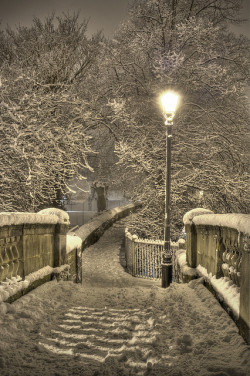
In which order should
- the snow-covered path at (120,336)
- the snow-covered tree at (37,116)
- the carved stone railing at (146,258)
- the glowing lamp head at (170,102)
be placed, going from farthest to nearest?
1. the carved stone railing at (146,258)
2. the snow-covered tree at (37,116)
3. the glowing lamp head at (170,102)
4. the snow-covered path at (120,336)

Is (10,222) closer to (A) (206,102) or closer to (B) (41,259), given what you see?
(B) (41,259)

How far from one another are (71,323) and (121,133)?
1095 centimetres

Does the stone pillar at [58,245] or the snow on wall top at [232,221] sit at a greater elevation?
the snow on wall top at [232,221]

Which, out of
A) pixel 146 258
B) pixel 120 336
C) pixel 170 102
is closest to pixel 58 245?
pixel 120 336

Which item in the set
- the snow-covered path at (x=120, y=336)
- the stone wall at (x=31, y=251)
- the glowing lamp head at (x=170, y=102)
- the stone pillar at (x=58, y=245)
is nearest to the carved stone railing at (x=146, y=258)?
the stone wall at (x=31, y=251)

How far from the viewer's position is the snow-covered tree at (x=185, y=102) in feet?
41.5

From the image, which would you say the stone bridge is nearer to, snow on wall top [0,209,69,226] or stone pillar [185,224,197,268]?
snow on wall top [0,209,69,226]

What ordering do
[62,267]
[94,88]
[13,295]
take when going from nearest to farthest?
[13,295] → [62,267] → [94,88]

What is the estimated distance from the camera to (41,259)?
696 centimetres

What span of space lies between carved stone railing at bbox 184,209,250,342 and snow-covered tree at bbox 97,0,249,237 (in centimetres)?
592

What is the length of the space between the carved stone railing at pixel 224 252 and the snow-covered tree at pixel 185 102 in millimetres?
5923

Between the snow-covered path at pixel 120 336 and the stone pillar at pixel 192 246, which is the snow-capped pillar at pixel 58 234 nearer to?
the snow-covered path at pixel 120 336

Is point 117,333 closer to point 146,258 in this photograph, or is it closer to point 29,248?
point 29,248

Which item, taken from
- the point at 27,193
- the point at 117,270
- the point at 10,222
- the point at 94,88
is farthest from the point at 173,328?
the point at 94,88
